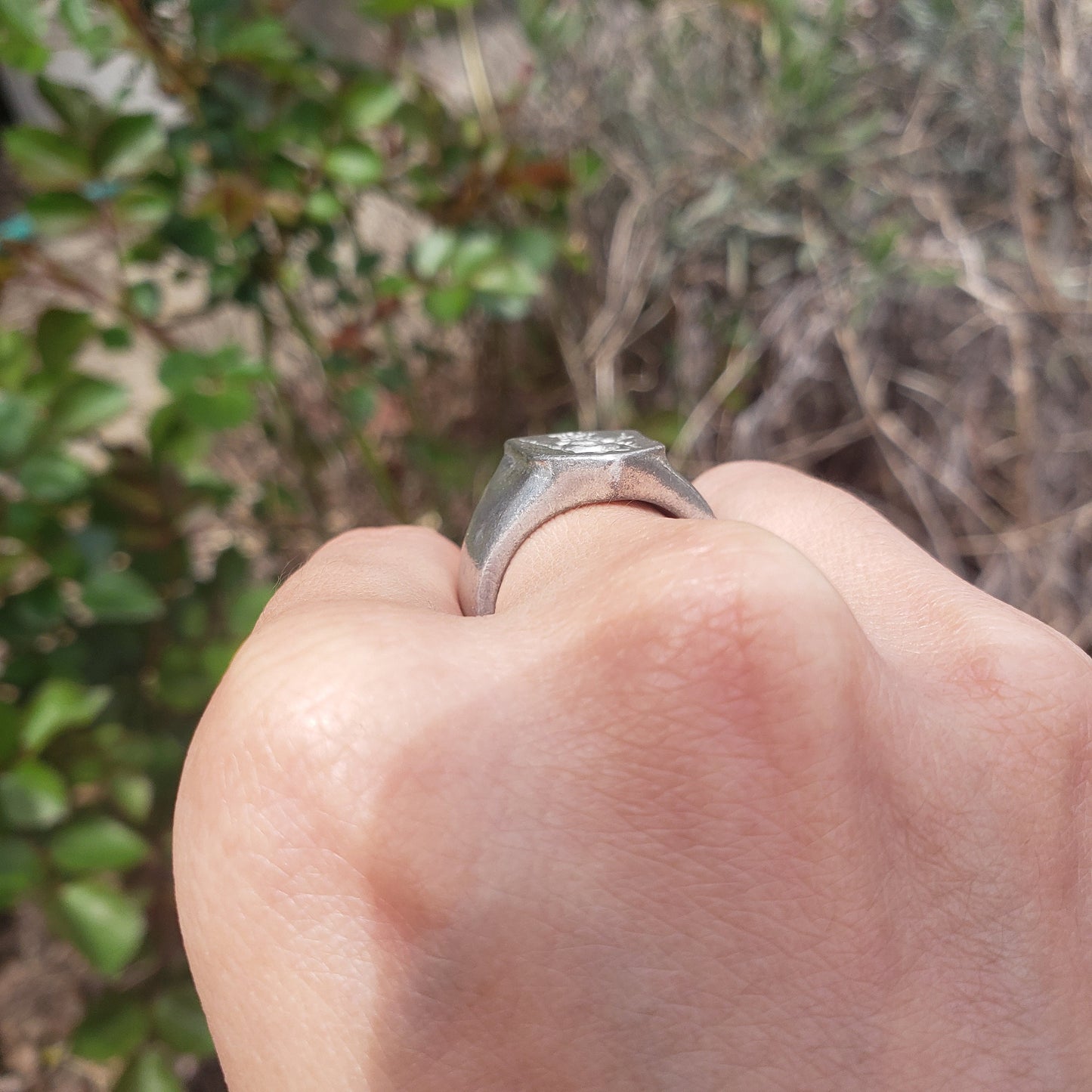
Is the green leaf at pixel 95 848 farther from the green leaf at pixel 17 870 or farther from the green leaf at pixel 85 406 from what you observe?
the green leaf at pixel 85 406

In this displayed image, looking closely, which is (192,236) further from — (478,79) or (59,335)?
(478,79)

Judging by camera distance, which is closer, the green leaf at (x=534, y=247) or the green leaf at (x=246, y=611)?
the green leaf at (x=246, y=611)

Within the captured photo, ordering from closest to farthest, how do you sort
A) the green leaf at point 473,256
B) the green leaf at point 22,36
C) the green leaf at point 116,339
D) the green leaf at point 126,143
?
the green leaf at point 22,36 < the green leaf at point 126,143 < the green leaf at point 116,339 < the green leaf at point 473,256

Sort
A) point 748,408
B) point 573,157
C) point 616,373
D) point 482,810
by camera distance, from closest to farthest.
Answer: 1. point 482,810
2. point 573,157
3. point 748,408
4. point 616,373

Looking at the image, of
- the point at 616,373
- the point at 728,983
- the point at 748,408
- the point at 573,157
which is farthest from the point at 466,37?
the point at 728,983

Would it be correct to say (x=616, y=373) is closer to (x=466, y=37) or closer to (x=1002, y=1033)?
(x=466, y=37)

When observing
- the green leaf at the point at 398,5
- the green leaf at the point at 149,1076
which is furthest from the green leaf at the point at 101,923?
the green leaf at the point at 398,5

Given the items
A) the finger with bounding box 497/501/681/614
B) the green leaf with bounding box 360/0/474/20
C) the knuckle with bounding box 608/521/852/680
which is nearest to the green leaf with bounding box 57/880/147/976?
the finger with bounding box 497/501/681/614
